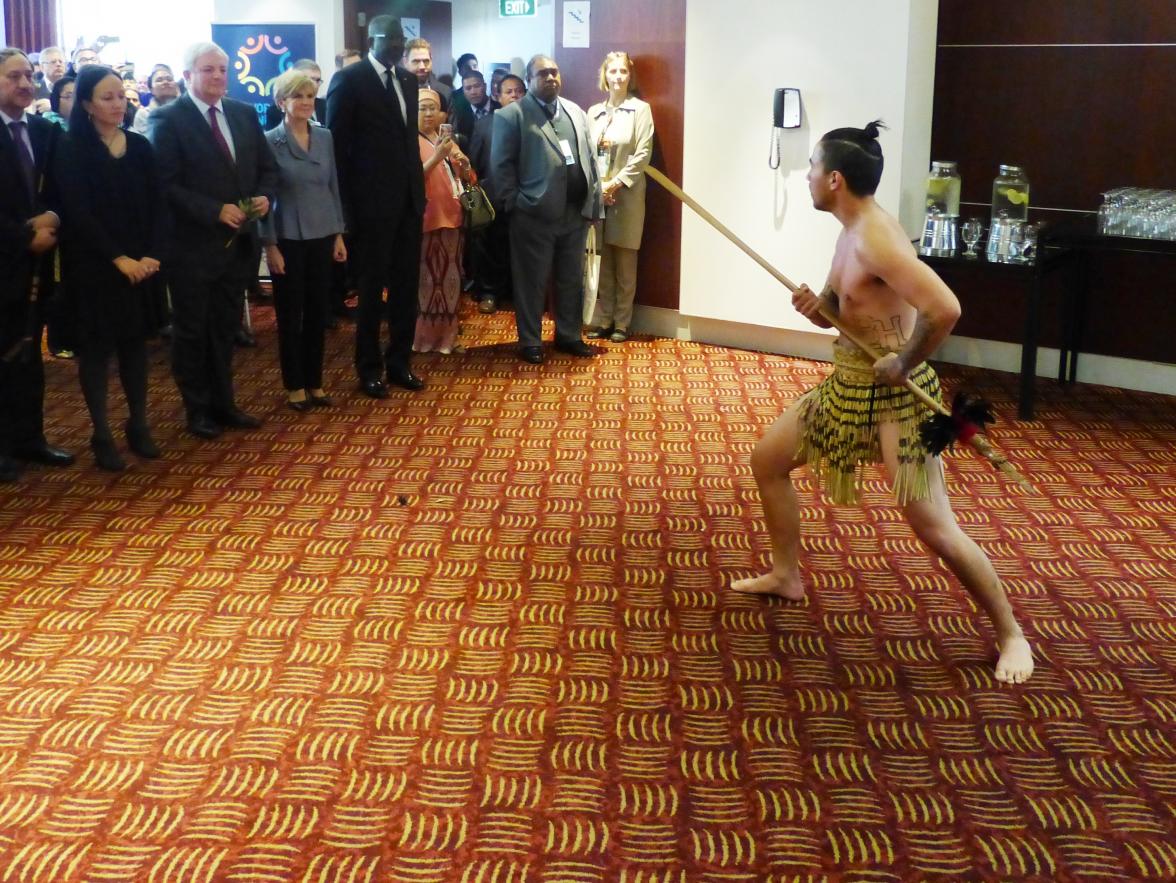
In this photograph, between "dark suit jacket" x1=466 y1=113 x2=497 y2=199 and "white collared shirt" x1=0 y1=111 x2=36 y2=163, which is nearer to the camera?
"white collared shirt" x1=0 y1=111 x2=36 y2=163

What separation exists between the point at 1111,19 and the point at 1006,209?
104cm

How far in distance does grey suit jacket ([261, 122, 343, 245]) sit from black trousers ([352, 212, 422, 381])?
37cm

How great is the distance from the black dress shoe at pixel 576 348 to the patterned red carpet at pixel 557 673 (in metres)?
1.83

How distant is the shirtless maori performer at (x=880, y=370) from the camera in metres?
3.17

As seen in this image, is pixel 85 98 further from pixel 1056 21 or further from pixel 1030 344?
pixel 1056 21

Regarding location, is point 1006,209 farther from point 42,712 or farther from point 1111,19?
point 42,712

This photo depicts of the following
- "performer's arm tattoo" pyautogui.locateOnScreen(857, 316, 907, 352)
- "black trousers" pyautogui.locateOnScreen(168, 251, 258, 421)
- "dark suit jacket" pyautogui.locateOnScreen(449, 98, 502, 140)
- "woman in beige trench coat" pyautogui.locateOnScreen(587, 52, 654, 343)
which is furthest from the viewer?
"dark suit jacket" pyautogui.locateOnScreen(449, 98, 502, 140)

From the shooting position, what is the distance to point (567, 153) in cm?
703

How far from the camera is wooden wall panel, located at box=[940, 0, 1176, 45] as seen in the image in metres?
6.29

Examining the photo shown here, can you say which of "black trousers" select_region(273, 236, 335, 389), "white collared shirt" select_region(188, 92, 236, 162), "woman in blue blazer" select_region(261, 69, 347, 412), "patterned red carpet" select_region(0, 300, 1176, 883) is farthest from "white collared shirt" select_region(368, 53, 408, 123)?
"patterned red carpet" select_region(0, 300, 1176, 883)

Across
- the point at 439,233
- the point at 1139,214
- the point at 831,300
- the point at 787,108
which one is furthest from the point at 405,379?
the point at 1139,214

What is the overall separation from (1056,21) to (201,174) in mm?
4256

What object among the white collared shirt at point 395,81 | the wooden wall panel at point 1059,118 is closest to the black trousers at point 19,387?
the white collared shirt at point 395,81

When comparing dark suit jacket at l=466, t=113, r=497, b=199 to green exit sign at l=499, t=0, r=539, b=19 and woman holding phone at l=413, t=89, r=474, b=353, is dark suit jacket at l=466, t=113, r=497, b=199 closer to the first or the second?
woman holding phone at l=413, t=89, r=474, b=353
